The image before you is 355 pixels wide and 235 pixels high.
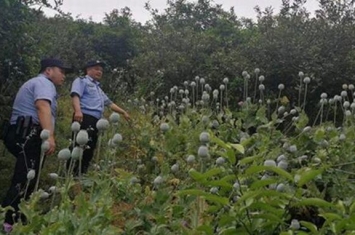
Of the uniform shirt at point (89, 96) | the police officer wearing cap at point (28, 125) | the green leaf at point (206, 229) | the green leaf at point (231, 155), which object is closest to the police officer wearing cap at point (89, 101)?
the uniform shirt at point (89, 96)

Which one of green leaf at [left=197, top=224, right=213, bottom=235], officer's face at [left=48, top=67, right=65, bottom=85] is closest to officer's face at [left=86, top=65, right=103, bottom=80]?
officer's face at [left=48, top=67, right=65, bottom=85]

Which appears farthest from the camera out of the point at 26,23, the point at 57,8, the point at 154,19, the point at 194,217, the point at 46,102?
the point at 154,19

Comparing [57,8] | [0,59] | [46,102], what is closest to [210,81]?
[57,8]

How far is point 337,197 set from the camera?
3.15m

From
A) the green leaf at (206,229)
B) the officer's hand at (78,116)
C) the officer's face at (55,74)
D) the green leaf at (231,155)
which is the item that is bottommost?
the green leaf at (206,229)

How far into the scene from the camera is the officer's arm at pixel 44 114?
12.9 ft

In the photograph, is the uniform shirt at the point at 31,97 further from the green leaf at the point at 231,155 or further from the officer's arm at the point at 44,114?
the green leaf at the point at 231,155

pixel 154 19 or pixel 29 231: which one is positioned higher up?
pixel 154 19

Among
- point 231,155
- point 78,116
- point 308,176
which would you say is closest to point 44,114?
point 78,116

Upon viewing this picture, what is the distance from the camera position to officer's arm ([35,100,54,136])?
3.92 metres

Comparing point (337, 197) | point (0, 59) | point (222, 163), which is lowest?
point (337, 197)

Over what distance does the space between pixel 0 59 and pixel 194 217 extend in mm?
3396

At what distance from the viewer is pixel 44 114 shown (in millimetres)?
3941

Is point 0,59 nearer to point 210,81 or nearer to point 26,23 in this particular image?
point 26,23
